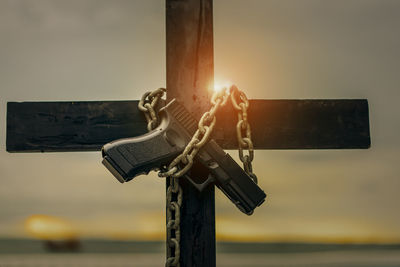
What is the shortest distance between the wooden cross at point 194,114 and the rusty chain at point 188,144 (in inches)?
2.2

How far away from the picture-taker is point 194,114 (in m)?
2.43

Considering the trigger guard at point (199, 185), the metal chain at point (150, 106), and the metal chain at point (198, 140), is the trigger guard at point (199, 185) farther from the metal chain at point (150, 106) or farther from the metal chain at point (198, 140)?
the metal chain at point (150, 106)

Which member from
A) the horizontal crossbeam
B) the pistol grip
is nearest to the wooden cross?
the horizontal crossbeam

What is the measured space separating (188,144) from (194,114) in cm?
17

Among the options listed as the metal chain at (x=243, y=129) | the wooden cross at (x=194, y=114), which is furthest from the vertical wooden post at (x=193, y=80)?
the metal chain at (x=243, y=129)

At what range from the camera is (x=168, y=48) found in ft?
8.09

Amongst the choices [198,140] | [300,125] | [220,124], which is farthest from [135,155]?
[300,125]

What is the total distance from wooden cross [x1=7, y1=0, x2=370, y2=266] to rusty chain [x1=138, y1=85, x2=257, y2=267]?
57mm

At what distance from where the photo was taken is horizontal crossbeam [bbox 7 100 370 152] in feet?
8.00

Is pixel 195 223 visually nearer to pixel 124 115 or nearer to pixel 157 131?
pixel 157 131

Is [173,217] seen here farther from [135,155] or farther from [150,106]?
[150,106]

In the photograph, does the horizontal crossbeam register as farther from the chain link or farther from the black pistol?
the chain link

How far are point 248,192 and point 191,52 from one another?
79cm

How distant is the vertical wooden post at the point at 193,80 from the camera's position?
235 cm
